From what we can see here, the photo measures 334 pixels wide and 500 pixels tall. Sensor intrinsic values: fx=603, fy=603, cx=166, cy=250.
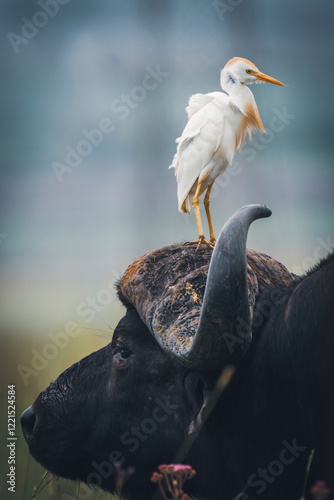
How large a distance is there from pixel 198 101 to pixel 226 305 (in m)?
2.02

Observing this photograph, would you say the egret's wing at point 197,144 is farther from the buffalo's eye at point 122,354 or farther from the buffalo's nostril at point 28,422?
the buffalo's nostril at point 28,422

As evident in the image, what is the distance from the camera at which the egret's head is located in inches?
152

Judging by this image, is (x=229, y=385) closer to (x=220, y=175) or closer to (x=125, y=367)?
(x=125, y=367)

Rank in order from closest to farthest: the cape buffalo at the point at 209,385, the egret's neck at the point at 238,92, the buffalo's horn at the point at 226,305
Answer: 1. the buffalo's horn at the point at 226,305
2. the cape buffalo at the point at 209,385
3. the egret's neck at the point at 238,92

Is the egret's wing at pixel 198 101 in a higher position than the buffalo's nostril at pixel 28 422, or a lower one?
higher

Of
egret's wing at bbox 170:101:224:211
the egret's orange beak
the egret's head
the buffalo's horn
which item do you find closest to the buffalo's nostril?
the buffalo's horn

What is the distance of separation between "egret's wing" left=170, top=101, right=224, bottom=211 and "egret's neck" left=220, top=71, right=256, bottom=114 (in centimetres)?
13

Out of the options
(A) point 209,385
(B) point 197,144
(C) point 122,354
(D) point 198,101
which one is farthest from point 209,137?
(A) point 209,385

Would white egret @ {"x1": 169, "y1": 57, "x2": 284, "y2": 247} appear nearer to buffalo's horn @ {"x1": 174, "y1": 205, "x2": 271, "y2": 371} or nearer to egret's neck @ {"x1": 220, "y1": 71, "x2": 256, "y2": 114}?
egret's neck @ {"x1": 220, "y1": 71, "x2": 256, "y2": 114}

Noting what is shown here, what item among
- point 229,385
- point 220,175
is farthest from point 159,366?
point 220,175

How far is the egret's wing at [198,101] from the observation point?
3.72 meters

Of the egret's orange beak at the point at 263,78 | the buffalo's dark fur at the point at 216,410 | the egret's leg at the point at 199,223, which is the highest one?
the egret's orange beak at the point at 263,78

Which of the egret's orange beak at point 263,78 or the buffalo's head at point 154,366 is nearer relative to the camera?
the buffalo's head at point 154,366

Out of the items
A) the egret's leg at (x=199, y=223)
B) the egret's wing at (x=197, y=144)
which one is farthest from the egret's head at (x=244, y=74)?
the egret's leg at (x=199, y=223)
